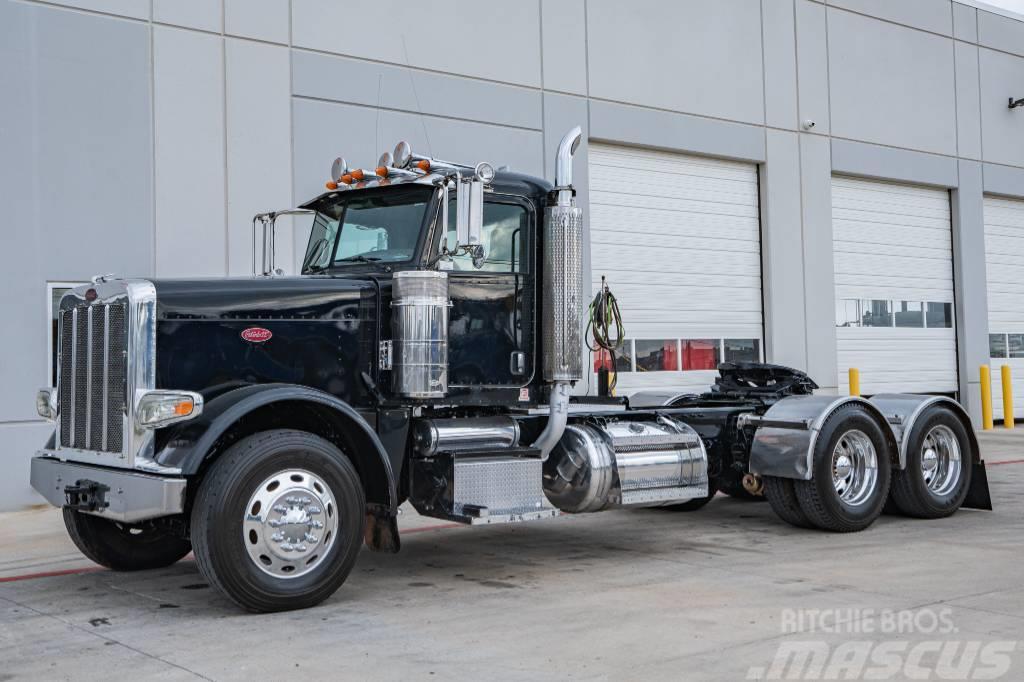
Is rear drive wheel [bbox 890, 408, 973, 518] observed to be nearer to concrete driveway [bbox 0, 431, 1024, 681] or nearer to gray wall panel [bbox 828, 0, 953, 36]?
concrete driveway [bbox 0, 431, 1024, 681]

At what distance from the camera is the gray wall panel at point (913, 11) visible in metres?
19.0

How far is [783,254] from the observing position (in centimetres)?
1755

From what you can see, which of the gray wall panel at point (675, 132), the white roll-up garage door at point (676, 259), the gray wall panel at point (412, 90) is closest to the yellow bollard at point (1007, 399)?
the white roll-up garage door at point (676, 259)

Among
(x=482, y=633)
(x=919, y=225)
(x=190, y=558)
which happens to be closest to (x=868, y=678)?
(x=482, y=633)

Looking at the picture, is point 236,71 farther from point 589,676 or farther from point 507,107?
point 589,676

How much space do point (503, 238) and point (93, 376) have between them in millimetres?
2818

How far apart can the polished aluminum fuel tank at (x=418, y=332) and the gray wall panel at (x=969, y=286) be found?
15883 millimetres

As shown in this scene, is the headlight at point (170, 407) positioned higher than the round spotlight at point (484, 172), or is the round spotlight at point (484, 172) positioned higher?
the round spotlight at point (484, 172)

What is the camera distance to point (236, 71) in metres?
12.4

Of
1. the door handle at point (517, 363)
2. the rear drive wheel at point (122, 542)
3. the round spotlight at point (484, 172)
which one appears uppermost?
the round spotlight at point (484, 172)

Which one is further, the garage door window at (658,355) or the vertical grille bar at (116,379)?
the garage door window at (658,355)

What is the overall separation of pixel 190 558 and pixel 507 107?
27.2ft

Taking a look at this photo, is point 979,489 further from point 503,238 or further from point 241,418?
point 241,418

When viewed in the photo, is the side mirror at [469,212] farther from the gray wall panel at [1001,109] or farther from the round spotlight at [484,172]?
the gray wall panel at [1001,109]
